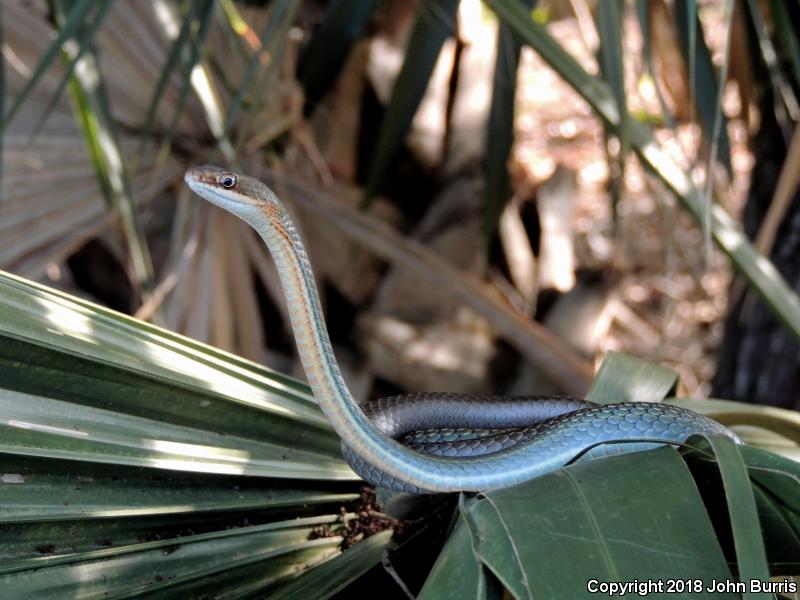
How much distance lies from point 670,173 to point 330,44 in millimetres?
1251

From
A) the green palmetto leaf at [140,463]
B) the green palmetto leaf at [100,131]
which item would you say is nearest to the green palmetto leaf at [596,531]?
the green palmetto leaf at [140,463]

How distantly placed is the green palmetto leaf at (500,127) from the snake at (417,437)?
129 centimetres

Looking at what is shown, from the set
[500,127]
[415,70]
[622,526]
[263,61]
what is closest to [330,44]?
[415,70]

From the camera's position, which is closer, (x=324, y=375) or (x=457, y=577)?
(x=457, y=577)

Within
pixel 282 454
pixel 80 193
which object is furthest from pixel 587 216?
pixel 282 454

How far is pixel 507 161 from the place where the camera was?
9.41ft

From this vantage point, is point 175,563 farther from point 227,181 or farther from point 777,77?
point 777,77

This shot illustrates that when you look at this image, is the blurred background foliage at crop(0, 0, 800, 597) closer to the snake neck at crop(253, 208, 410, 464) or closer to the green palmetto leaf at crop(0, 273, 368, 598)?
the green palmetto leaf at crop(0, 273, 368, 598)

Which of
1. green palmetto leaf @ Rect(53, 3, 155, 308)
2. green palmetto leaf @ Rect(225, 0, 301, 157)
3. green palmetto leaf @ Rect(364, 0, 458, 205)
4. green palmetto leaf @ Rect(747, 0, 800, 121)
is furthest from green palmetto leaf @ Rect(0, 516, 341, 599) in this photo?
green palmetto leaf @ Rect(747, 0, 800, 121)

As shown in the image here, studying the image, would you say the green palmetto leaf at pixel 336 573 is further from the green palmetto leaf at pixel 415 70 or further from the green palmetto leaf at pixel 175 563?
the green palmetto leaf at pixel 415 70

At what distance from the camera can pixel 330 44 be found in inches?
105

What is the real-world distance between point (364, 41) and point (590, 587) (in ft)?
11.3

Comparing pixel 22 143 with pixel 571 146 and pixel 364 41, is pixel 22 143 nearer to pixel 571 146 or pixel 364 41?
pixel 364 41

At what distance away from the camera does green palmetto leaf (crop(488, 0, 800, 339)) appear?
6.00 ft
